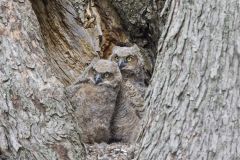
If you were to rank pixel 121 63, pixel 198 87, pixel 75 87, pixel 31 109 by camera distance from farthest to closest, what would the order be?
pixel 121 63, pixel 75 87, pixel 31 109, pixel 198 87

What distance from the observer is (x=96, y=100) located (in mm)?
5855

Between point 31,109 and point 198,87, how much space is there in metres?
1.25

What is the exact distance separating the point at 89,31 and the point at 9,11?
2681 millimetres

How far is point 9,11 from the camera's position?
15.2 ft

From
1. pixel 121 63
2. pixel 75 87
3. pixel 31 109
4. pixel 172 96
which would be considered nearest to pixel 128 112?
pixel 75 87

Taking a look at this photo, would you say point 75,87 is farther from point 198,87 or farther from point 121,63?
point 198,87

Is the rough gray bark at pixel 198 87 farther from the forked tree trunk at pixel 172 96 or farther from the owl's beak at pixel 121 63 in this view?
the owl's beak at pixel 121 63

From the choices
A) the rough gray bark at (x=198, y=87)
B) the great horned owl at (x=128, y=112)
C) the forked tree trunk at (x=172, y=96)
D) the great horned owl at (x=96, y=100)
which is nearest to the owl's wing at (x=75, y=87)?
the great horned owl at (x=96, y=100)

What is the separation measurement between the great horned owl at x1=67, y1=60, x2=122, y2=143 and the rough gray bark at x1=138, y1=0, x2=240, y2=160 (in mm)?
2140

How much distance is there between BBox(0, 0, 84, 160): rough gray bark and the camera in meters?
4.05

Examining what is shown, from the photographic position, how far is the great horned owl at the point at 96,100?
5.82 metres

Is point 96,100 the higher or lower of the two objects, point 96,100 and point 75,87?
the lower

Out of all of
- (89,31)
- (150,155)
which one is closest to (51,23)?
(89,31)

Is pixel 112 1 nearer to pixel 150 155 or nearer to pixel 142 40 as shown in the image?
pixel 142 40
